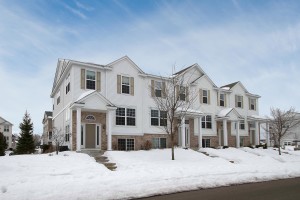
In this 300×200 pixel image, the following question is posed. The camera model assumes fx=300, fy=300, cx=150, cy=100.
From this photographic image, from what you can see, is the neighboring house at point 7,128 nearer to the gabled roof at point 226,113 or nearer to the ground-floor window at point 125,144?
the ground-floor window at point 125,144

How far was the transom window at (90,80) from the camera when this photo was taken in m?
23.8

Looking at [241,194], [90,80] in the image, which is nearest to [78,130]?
[90,80]

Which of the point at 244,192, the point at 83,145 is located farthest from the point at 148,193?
the point at 83,145

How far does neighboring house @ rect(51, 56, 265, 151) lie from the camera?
22953 mm

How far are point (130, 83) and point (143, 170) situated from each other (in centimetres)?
1191

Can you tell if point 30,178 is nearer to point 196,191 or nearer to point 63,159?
point 63,159

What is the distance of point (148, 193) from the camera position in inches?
410

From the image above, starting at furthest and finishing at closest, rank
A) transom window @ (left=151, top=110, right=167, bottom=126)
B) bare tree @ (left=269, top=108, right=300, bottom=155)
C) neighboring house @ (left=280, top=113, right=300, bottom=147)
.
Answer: neighboring house @ (left=280, top=113, right=300, bottom=147) < bare tree @ (left=269, top=108, right=300, bottom=155) < transom window @ (left=151, top=110, right=167, bottom=126)

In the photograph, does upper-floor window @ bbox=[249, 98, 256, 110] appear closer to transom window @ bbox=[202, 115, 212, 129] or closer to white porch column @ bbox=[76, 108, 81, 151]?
transom window @ bbox=[202, 115, 212, 129]

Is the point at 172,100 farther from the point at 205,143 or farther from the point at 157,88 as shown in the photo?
the point at 205,143

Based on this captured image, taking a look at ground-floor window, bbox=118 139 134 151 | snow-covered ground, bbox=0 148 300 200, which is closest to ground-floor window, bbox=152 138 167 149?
ground-floor window, bbox=118 139 134 151

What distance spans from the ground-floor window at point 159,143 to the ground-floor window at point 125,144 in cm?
241

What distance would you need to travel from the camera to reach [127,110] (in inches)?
1008

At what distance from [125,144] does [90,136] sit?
3185 mm
